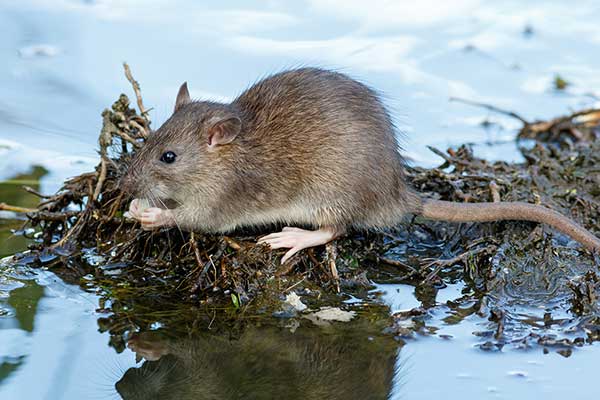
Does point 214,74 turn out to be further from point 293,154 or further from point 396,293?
point 396,293

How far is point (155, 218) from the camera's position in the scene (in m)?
6.86

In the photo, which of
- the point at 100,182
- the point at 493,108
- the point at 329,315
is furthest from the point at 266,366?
the point at 493,108

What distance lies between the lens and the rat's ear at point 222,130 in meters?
6.97

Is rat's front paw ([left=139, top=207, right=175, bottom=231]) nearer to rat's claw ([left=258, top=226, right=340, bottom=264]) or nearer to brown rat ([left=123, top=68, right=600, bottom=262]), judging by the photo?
brown rat ([left=123, top=68, right=600, bottom=262])

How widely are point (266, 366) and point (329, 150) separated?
1721mm

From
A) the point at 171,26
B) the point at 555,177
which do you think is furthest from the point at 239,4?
the point at 555,177

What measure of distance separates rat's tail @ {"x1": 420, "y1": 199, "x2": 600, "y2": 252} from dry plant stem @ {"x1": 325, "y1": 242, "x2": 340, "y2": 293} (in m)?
0.72

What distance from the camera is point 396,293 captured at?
6.89 meters

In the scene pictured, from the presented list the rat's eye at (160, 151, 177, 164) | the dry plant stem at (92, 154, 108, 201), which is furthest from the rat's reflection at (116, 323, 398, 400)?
the dry plant stem at (92, 154, 108, 201)

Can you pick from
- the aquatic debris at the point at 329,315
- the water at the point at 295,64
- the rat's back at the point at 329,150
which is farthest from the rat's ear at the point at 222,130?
the aquatic debris at the point at 329,315

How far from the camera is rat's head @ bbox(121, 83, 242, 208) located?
6.97 meters

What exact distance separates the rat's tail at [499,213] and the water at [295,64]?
576 mm

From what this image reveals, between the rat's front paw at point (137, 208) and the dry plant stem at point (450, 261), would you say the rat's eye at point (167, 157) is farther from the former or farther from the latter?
the dry plant stem at point (450, 261)

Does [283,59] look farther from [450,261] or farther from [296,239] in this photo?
[450,261]
